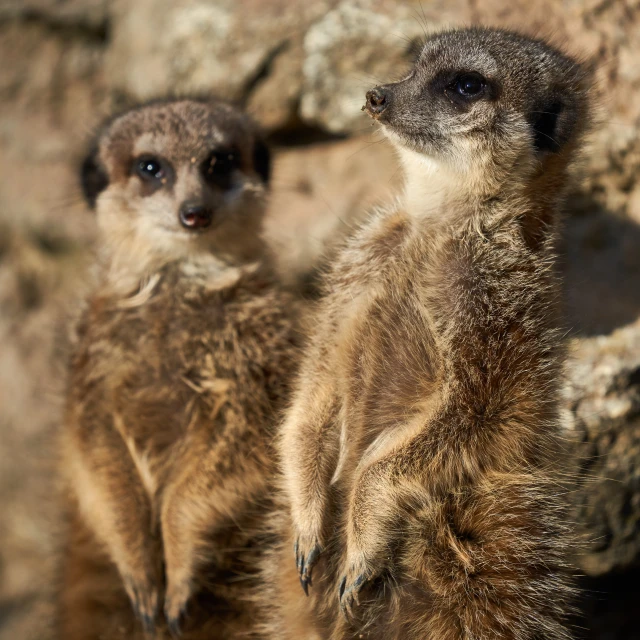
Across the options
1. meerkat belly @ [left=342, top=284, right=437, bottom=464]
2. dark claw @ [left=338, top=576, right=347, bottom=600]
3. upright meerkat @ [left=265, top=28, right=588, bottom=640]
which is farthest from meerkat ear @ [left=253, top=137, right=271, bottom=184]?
dark claw @ [left=338, top=576, right=347, bottom=600]

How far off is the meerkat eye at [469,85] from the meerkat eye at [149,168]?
3.72 ft

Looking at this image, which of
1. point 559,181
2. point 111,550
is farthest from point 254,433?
point 559,181

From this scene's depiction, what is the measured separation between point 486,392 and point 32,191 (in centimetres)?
308

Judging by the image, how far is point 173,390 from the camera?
2.64 meters

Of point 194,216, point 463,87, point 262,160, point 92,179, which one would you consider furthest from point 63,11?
point 463,87

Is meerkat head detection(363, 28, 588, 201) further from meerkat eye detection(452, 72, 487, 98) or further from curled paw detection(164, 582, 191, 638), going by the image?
curled paw detection(164, 582, 191, 638)

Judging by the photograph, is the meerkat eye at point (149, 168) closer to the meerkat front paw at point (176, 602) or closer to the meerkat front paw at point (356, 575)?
the meerkat front paw at point (176, 602)

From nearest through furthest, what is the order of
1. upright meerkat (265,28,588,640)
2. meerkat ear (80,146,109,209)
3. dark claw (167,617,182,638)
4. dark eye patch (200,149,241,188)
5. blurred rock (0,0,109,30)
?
upright meerkat (265,28,588,640) < dark claw (167,617,182,638) < dark eye patch (200,149,241,188) < meerkat ear (80,146,109,209) < blurred rock (0,0,109,30)

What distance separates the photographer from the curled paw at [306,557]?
2.09 metres

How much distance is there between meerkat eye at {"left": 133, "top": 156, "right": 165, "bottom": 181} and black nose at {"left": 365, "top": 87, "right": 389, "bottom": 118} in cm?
96

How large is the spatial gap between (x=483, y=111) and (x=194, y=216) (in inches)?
38.9

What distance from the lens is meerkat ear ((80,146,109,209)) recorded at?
9.69 feet

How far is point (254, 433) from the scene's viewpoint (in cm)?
260

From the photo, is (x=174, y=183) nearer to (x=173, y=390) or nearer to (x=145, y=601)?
(x=173, y=390)
